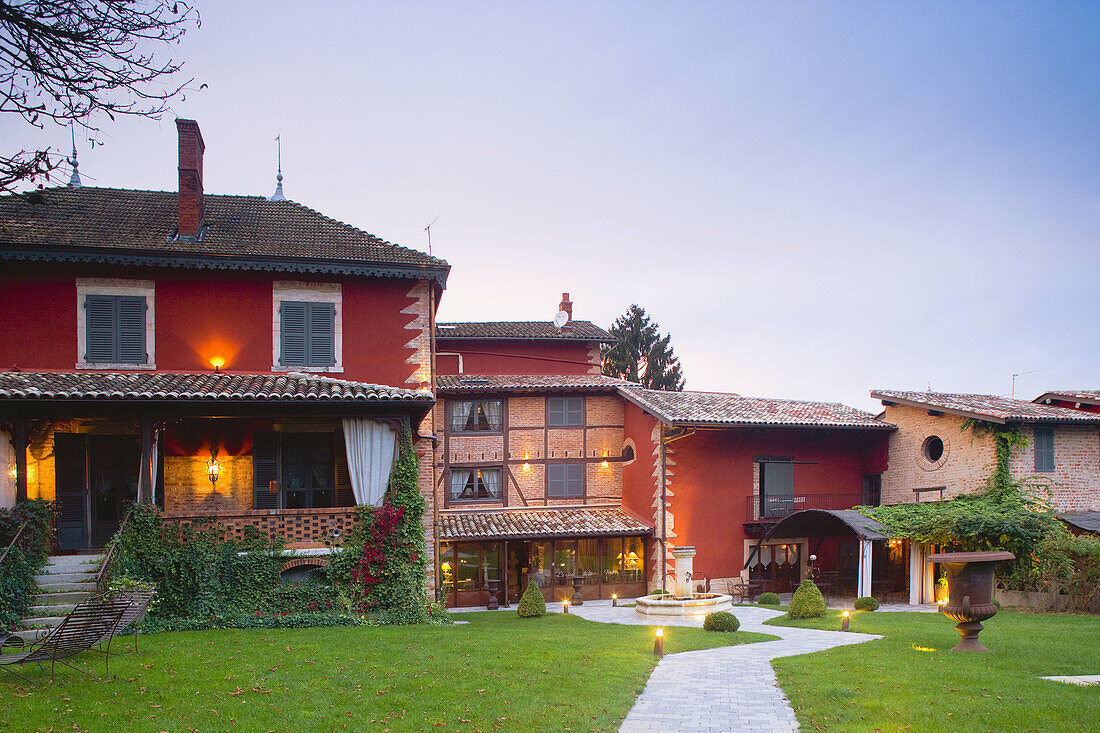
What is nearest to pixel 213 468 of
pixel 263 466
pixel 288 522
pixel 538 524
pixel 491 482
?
pixel 263 466

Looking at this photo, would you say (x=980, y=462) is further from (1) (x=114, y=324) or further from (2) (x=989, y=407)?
(1) (x=114, y=324)

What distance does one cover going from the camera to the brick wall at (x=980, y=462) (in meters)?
23.5

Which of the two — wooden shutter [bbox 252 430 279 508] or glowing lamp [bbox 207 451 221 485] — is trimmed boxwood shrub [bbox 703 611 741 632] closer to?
wooden shutter [bbox 252 430 279 508]

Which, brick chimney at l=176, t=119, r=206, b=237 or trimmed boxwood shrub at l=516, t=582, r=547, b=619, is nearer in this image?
brick chimney at l=176, t=119, r=206, b=237

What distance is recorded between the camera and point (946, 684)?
9484mm

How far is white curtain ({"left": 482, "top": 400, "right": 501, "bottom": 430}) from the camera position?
26.8m

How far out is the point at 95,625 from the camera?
9.44 m

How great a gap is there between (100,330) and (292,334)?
3.92m

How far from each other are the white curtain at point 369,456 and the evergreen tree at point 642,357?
32.7 m

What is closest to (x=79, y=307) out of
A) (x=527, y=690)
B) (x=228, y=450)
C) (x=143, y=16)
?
(x=228, y=450)

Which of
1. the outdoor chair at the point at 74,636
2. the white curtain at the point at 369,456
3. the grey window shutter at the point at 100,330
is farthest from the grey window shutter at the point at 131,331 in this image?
the outdoor chair at the point at 74,636

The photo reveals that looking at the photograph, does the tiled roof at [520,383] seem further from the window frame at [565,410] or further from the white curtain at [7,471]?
the white curtain at [7,471]

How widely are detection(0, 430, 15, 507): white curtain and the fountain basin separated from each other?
13.9m

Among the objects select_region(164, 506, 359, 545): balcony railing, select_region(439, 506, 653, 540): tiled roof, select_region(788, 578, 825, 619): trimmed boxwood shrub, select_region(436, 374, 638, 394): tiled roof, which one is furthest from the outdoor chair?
select_region(436, 374, 638, 394): tiled roof
